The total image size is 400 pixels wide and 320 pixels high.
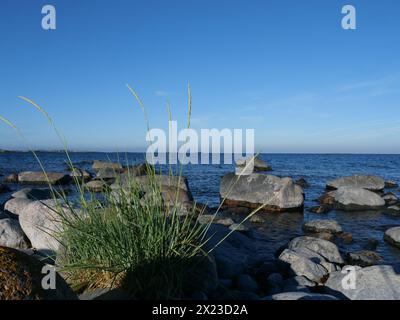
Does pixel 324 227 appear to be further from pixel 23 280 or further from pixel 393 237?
pixel 23 280

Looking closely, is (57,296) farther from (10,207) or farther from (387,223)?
(387,223)

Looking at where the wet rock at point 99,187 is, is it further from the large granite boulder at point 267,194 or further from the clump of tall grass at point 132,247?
the large granite boulder at point 267,194

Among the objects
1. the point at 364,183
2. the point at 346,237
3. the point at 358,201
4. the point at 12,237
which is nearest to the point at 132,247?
the point at 12,237

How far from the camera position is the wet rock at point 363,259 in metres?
8.19

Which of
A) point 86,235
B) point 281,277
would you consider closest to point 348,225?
point 281,277

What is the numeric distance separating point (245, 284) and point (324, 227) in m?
6.81

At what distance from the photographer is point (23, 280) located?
8.61ft

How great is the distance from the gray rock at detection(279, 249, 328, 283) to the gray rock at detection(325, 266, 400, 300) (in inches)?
28.6

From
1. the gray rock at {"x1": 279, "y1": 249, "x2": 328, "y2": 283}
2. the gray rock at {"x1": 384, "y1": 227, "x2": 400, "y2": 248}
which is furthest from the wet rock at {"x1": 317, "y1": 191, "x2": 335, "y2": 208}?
the gray rock at {"x1": 279, "y1": 249, "x2": 328, "y2": 283}

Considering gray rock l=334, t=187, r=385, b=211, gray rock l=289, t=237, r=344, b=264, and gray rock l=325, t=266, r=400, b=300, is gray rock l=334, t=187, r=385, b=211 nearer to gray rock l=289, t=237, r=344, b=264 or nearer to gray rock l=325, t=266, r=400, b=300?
gray rock l=289, t=237, r=344, b=264

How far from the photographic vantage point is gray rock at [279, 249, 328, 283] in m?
6.30

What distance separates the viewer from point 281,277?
6.05 m

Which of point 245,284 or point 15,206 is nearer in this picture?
point 245,284

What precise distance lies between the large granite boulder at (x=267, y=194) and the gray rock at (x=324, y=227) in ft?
9.58
